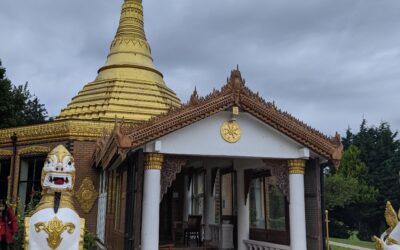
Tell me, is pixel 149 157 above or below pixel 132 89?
below

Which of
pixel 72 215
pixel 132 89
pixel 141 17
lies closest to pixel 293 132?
pixel 72 215

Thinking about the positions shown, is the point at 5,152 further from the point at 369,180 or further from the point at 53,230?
the point at 369,180

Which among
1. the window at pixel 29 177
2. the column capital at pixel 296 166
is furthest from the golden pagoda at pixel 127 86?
the column capital at pixel 296 166

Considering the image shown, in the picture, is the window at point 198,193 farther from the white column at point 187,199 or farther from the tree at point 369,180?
the tree at point 369,180

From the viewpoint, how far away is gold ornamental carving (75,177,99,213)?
14.1m

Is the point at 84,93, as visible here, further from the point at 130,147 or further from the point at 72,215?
the point at 72,215

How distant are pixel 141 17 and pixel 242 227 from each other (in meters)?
12.4

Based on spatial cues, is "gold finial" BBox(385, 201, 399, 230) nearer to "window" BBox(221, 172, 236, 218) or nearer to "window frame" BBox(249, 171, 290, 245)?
"window frame" BBox(249, 171, 290, 245)

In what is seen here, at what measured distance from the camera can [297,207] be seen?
9.53 meters

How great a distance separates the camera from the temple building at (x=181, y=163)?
8.95m

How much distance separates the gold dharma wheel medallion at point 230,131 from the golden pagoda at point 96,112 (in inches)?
183

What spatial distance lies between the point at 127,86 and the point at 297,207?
9.68 metres

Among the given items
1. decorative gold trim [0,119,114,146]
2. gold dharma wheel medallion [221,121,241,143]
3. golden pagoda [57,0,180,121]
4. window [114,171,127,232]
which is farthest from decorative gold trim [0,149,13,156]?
gold dharma wheel medallion [221,121,241,143]

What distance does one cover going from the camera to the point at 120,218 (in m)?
11.5
